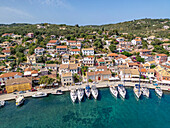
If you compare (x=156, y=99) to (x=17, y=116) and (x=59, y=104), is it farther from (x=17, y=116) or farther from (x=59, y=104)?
(x=17, y=116)

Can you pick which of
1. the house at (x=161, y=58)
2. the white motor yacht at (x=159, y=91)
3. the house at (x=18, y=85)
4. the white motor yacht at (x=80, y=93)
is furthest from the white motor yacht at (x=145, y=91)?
the house at (x=18, y=85)

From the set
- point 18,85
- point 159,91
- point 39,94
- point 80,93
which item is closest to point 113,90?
point 80,93

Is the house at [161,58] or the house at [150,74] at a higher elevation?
the house at [161,58]

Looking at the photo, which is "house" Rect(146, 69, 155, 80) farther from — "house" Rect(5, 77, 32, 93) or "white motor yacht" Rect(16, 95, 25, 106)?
"white motor yacht" Rect(16, 95, 25, 106)

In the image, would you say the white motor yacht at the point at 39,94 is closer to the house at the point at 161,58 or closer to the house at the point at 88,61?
the house at the point at 88,61

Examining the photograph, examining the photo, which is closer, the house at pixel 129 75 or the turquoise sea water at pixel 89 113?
the turquoise sea water at pixel 89 113

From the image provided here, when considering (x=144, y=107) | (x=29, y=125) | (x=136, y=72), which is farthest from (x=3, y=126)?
(x=136, y=72)

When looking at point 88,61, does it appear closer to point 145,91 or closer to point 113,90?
point 113,90
